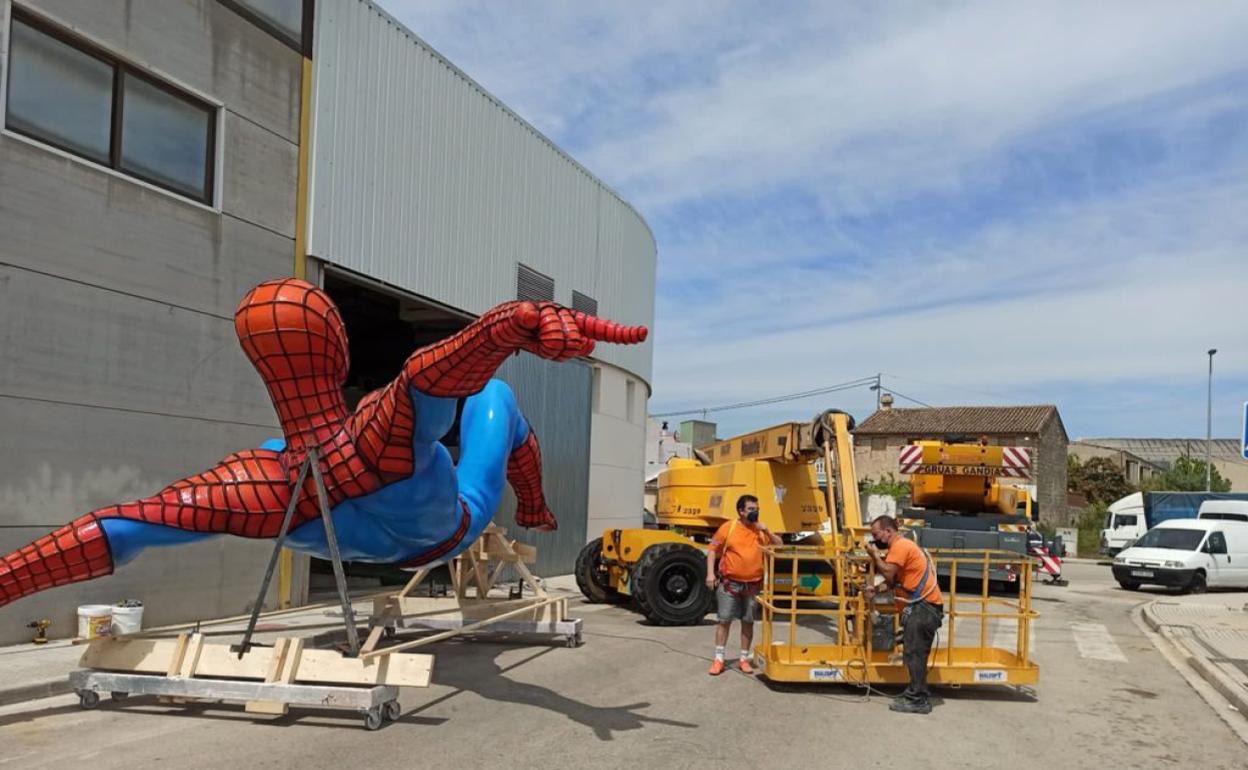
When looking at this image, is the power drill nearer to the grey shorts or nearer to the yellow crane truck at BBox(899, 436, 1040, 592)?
the grey shorts

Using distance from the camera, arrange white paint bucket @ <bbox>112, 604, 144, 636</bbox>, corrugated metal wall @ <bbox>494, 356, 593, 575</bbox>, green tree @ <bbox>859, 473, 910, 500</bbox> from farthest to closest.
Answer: green tree @ <bbox>859, 473, 910, 500</bbox>, corrugated metal wall @ <bbox>494, 356, 593, 575</bbox>, white paint bucket @ <bbox>112, 604, 144, 636</bbox>

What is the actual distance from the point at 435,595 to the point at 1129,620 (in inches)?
467

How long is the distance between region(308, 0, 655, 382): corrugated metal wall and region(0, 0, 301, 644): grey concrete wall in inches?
33.5

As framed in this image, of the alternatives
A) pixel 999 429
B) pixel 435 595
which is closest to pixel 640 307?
pixel 435 595

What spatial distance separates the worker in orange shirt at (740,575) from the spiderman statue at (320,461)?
9.57 ft

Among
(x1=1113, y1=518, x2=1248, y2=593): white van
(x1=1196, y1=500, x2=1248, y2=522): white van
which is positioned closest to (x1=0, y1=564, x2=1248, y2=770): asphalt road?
(x1=1113, y1=518, x2=1248, y2=593): white van

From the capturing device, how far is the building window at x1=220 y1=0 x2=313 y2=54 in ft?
41.7

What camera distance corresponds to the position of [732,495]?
45.5ft

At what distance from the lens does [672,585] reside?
523 inches

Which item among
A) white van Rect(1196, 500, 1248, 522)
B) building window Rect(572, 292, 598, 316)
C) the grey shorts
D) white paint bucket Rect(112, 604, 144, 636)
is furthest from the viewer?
white van Rect(1196, 500, 1248, 522)

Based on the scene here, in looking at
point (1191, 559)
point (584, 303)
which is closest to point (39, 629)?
point (584, 303)

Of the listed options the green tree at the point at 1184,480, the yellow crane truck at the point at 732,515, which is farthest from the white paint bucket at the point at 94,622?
the green tree at the point at 1184,480

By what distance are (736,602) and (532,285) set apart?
34.3 ft

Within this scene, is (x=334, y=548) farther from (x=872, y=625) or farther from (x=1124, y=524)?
(x=1124, y=524)
